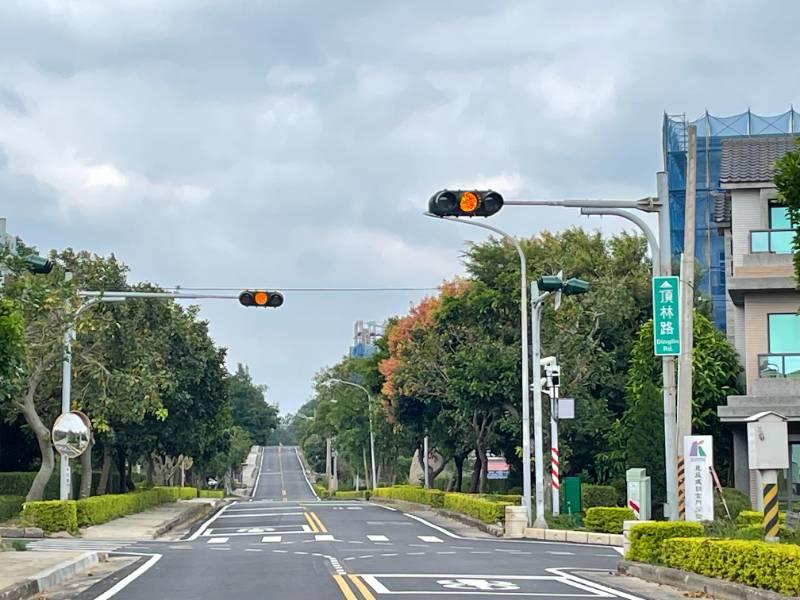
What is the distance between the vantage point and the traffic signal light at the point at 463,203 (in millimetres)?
16953

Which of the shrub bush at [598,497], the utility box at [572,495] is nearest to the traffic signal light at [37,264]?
the utility box at [572,495]

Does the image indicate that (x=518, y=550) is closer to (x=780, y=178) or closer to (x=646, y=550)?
(x=646, y=550)

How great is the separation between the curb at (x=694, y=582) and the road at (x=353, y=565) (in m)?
1.06

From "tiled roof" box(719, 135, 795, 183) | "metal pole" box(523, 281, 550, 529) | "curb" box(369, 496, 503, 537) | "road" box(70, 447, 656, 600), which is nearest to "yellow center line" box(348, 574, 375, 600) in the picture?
"road" box(70, 447, 656, 600)

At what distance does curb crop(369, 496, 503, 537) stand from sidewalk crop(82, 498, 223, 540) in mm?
9232

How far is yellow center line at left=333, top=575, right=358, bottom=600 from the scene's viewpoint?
1642 centimetres

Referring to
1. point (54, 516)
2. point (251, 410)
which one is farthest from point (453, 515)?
point (251, 410)

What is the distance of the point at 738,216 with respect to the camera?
117 feet

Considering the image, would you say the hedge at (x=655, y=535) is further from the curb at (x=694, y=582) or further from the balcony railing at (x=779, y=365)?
the balcony railing at (x=779, y=365)

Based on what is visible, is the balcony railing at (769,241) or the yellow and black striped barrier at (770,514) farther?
the balcony railing at (769,241)

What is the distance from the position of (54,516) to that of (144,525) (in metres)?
5.86

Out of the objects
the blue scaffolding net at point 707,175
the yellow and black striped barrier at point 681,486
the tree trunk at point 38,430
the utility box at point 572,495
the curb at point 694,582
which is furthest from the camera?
the blue scaffolding net at point 707,175

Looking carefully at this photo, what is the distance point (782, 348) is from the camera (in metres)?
34.9

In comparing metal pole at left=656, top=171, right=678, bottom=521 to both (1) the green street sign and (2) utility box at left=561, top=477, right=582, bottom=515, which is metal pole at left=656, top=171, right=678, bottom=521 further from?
(2) utility box at left=561, top=477, right=582, bottom=515
